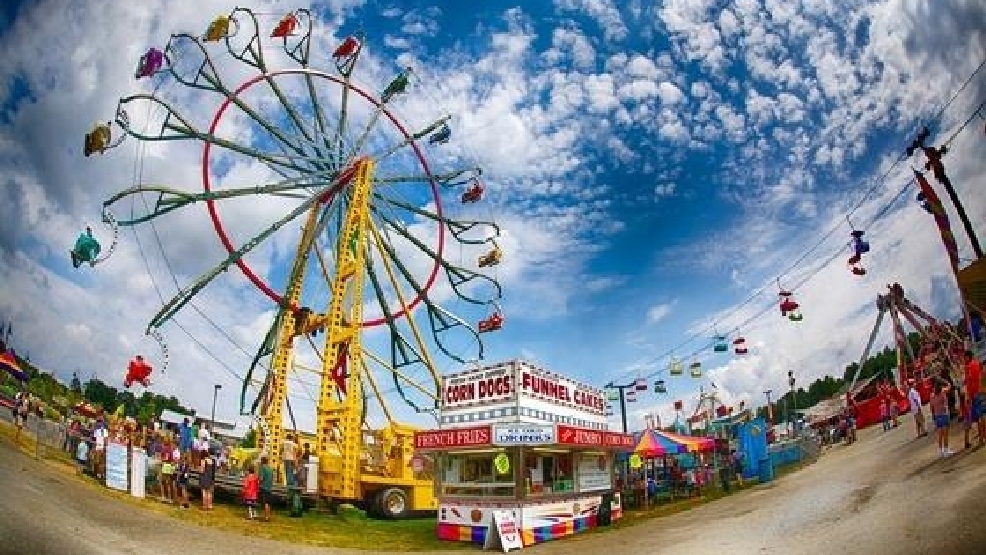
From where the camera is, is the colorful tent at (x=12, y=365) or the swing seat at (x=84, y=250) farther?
the swing seat at (x=84, y=250)

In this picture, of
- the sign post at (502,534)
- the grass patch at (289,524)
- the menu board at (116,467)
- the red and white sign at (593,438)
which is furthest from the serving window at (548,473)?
the menu board at (116,467)

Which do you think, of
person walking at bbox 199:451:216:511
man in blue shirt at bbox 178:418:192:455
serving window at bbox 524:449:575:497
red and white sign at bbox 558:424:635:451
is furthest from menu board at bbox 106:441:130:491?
red and white sign at bbox 558:424:635:451

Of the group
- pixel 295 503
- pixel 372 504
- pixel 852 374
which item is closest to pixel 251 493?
pixel 295 503

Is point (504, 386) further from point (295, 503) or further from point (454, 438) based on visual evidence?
point (295, 503)

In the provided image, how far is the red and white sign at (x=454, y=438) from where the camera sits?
1664 cm

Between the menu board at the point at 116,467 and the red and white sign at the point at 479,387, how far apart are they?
8.34 meters

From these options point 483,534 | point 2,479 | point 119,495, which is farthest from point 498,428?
point 2,479

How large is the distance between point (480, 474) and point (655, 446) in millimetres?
8918

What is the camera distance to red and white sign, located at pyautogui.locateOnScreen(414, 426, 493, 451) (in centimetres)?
1664

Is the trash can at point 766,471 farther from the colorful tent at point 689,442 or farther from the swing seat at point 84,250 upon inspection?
the swing seat at point 84,250

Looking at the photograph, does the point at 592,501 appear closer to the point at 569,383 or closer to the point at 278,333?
the point at 569,383

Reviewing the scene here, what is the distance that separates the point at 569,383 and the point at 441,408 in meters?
4.32

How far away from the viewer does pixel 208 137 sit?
20047mm

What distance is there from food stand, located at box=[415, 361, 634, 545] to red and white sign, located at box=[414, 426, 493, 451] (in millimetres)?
27
